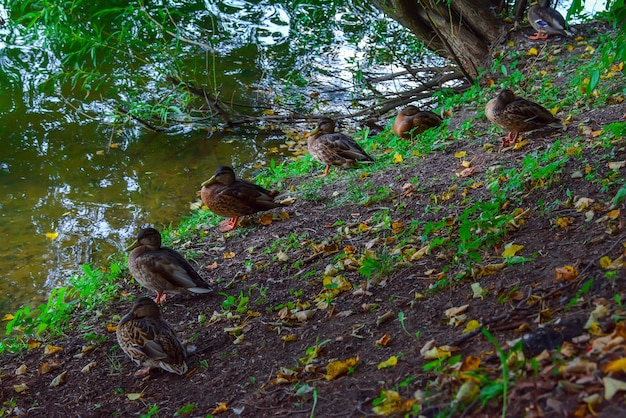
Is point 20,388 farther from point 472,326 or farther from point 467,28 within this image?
point 467,28

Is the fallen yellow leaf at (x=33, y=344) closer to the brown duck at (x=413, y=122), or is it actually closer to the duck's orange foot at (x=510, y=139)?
the duck's orange foot at (x=510, y=139)

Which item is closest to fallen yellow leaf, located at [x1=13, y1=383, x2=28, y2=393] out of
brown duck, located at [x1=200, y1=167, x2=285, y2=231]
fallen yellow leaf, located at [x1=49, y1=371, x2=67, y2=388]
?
fallen yellow leaf, located at [x1=49, y1=371, x2=67, y2=388]

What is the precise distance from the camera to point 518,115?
692 centimetres

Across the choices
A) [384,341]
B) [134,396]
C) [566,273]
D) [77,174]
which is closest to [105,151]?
[77,174]

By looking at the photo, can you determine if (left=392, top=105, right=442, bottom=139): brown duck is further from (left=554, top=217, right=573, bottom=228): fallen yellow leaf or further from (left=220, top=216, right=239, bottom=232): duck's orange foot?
(left=554, top=217, right=573, bottom=228): fallen yellow leaf

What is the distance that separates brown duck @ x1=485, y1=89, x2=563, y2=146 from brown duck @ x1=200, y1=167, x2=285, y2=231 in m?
2.55

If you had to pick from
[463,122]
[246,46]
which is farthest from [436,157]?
[246,46]

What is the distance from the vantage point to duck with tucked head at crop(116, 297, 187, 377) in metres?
4.75

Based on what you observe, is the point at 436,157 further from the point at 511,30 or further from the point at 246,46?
the point at 246,46

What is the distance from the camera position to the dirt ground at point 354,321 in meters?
3.43

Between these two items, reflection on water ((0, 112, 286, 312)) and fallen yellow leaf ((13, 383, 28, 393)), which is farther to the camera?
reflection on water ((0, 112, 286, 312))

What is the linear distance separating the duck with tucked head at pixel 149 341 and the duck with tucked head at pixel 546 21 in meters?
7.26

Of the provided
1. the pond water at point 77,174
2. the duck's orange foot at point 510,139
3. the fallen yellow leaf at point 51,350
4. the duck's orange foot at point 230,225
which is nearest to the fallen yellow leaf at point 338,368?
the fallen yellow leaf at point 51,350

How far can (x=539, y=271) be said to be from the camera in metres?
4.22
